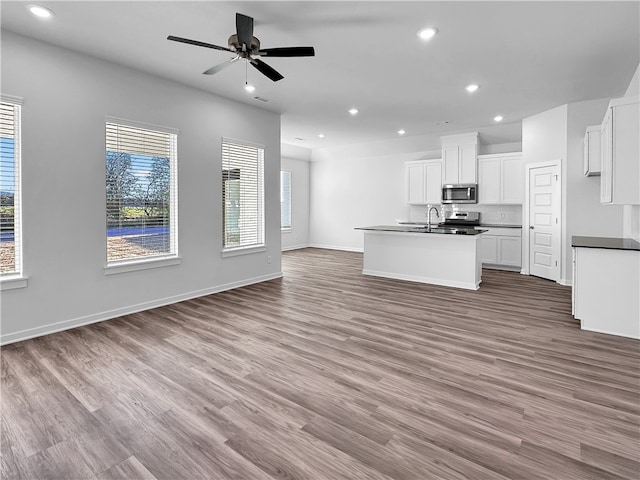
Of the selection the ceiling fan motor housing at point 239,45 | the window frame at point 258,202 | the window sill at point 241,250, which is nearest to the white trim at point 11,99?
the ceiling fan motor housing at point 239,45

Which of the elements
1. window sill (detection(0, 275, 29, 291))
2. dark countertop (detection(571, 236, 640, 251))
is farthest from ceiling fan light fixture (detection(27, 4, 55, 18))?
dark countertop (detection(571, 236, 640, 251))

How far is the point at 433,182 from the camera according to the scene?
8.40 metres

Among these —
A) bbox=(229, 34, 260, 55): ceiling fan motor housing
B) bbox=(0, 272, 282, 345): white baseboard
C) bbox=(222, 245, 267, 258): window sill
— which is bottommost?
bbox=(0, 272, 282, 345): white baseboard

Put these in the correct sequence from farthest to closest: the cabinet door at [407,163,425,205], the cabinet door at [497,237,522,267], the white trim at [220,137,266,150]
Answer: the cabinet door at [407,163,425,205] < the cabinet door at [497,237,522,267] < the white trim at [220,137,266,150]

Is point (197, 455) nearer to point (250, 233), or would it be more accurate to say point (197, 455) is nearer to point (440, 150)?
point (250, 233)

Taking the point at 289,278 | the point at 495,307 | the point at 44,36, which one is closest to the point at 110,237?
the point at 44,36

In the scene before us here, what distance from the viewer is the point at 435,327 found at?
3832mm

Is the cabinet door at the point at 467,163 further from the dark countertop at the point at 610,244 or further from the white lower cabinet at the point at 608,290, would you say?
the white lower cabinet at the point at 608,290

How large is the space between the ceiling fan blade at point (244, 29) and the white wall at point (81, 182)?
6.69 ft

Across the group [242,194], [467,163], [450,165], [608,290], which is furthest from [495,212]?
[242,194]

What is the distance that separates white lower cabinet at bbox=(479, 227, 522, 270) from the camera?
709cm

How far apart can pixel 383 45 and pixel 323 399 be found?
3.47 metres

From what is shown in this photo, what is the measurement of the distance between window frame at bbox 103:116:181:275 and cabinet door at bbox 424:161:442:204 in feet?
19.3

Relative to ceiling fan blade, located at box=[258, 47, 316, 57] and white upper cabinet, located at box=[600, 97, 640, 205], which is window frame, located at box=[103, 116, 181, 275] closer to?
ceiling fan blade, located at box=[258, 47, 316, 57]
